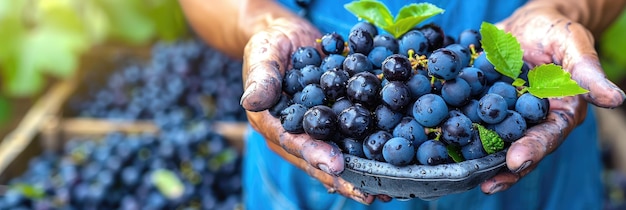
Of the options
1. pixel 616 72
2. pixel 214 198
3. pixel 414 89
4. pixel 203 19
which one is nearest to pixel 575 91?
pixel 414 89

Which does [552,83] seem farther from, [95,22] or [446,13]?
[95,22]

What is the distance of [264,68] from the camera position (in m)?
0.95

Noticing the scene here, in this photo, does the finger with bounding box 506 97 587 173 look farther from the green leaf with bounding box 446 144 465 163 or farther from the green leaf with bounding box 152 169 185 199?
the green leaf with bounding box 152 169 185 199

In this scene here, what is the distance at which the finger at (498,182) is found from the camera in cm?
90

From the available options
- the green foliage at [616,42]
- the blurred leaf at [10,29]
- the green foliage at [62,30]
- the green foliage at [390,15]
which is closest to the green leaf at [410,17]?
the green foliage at [390,15]

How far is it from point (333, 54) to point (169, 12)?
1.49 meters

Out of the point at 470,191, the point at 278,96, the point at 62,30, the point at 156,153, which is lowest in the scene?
the point at 470,191

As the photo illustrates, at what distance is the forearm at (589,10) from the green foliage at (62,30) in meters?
1.50

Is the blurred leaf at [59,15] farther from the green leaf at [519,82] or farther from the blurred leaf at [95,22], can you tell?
the green leaf at [519,82]

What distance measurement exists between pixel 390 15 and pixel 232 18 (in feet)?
1.14

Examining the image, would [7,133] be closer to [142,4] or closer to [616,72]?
[142,4]

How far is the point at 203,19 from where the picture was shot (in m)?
1.32

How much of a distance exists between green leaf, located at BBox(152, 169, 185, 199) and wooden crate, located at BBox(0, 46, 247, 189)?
25 cm

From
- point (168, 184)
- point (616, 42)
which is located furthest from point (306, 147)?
point (616, 42)
